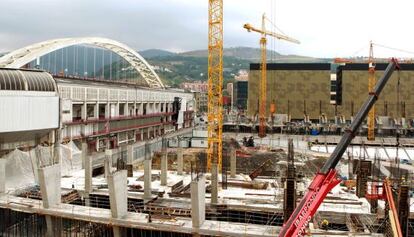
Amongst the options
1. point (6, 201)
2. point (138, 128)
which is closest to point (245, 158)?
point (138, 128)

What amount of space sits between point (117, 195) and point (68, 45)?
3320 centimetres

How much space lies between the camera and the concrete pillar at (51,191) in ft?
63.7

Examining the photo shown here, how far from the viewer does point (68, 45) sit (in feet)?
153

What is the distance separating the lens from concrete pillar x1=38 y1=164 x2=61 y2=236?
1942 centimetres

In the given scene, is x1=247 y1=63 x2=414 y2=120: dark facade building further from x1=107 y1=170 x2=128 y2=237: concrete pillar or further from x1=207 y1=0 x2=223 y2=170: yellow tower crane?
x1=107 y1=170 x2=128 y2=237: concrete pillar

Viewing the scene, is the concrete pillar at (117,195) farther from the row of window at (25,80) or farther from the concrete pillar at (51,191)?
the row of window at (25,80)

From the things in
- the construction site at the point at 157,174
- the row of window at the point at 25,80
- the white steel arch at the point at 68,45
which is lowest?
the construction site at the point at 157,174

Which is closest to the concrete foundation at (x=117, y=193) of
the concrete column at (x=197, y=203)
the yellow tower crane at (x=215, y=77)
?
the concrete column at (x=197, y=203)

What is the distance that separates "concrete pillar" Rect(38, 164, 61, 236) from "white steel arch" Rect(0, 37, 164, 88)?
20.6m

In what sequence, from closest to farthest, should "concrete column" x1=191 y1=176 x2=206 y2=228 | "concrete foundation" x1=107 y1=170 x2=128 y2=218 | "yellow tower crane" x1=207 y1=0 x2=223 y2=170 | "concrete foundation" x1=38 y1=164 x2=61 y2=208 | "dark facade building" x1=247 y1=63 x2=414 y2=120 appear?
1. "concrete column" x1=191 y1=176 x2=206 y2=228
2. "concrete foundation" x1=107 y1=170 x2=128 y2=218
3. "concrete foundation" x1=38 y1=164 x2=61 y2=208
4. "yellow tower crane" x1=207 y1=0 x2=223 y2=170
5. "dark facade building" x1=247 y1=63 x2=414 y2=120

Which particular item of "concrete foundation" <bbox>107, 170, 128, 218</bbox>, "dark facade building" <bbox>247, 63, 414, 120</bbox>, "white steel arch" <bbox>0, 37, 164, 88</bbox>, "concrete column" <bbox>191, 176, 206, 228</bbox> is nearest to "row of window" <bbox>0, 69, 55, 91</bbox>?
"white steel arch" <bbox>0, 37, 164, 88</bbox>

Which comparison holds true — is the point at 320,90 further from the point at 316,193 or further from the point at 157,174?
the point at 316,193

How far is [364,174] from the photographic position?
76.7 ft

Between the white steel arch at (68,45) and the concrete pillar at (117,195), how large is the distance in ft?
77.8
